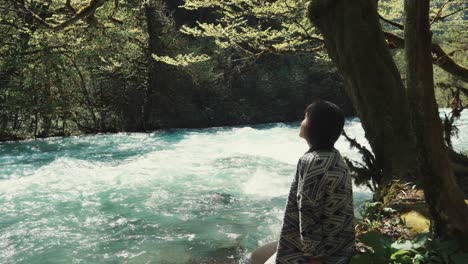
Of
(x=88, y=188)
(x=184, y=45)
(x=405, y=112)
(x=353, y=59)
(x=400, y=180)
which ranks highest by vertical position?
(x=184, y=45)

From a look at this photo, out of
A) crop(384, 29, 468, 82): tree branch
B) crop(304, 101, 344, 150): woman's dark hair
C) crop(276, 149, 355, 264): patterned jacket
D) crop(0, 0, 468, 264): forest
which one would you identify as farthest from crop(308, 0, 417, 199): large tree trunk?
crop(304, 101, 344, 150): woman's dark hair

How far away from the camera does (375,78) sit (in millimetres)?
5523

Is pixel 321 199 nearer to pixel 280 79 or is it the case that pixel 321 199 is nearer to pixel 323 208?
pixel 323 208

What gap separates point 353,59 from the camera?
219 inches

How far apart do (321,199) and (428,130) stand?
106 centimetres

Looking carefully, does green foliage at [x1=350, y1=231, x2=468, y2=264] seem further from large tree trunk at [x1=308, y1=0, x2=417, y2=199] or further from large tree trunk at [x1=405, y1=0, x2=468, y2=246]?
large tree trunk at [x1=308, y1=0, x2=417, y2=199]

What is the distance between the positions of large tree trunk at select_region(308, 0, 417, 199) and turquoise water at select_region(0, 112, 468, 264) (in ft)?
6.52

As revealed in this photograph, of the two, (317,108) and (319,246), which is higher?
(317,108)

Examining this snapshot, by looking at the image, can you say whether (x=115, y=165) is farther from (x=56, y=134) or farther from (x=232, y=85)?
(x=232, y=85)

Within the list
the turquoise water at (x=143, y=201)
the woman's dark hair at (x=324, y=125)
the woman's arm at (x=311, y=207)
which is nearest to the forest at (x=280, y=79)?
the woman's arm at (x=311, y=207)

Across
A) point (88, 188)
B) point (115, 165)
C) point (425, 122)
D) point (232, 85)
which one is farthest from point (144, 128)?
point (425, 122)

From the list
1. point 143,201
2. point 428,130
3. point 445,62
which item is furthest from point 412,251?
point 143,201

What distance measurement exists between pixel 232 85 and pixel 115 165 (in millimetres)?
14210

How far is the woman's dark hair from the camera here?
103 inches
